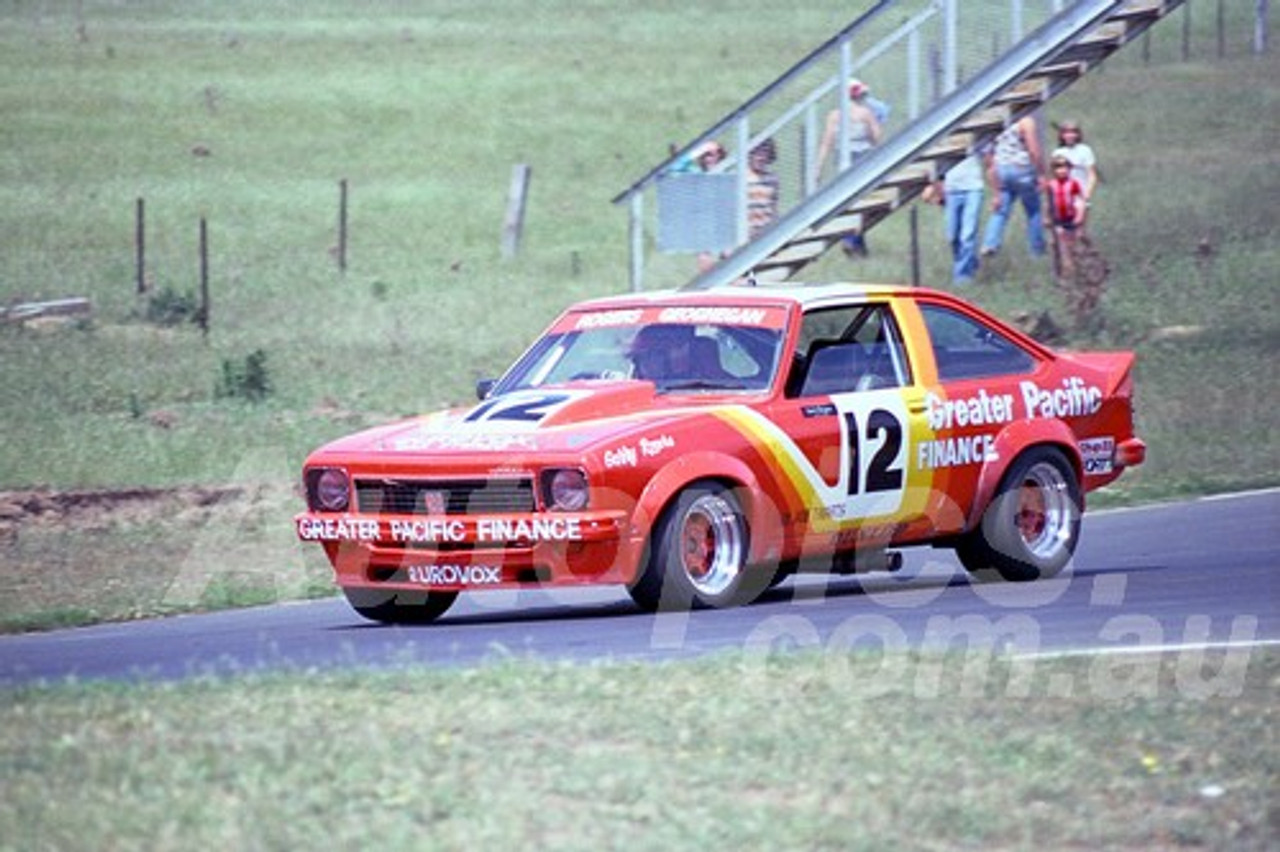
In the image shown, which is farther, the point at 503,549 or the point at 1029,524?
the point at 1029,524

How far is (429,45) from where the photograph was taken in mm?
51969

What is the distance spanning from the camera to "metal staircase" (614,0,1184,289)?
79.5 ft

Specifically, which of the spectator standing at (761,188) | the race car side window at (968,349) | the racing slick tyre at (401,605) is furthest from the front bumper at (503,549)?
the spectator standing at (761,188)

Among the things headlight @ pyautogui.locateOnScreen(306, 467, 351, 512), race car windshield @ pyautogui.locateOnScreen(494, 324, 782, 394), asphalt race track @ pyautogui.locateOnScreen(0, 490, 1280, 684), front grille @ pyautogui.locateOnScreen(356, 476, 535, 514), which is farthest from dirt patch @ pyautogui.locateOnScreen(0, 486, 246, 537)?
front grille @ pyautogui.locateOnScreen(356, 476, 535, 514)

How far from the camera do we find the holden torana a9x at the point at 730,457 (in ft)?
41.4

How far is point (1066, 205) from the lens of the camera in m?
27.8

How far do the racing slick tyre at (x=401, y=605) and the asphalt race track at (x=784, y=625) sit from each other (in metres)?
0.11

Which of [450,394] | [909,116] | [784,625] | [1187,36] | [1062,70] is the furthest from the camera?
[1187,36]

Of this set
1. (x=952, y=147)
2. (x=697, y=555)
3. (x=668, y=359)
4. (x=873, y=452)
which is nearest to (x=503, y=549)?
(x=697, y=555)

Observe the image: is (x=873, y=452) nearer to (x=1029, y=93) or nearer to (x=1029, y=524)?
(x=1029, y=524)

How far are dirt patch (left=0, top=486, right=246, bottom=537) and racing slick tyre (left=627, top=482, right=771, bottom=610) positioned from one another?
5.70m

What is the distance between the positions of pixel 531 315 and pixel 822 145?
624 cm

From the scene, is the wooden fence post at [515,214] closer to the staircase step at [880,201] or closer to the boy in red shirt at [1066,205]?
the boy in red shirt at [1066,205]

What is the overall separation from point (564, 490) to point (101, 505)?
6.45 meters
